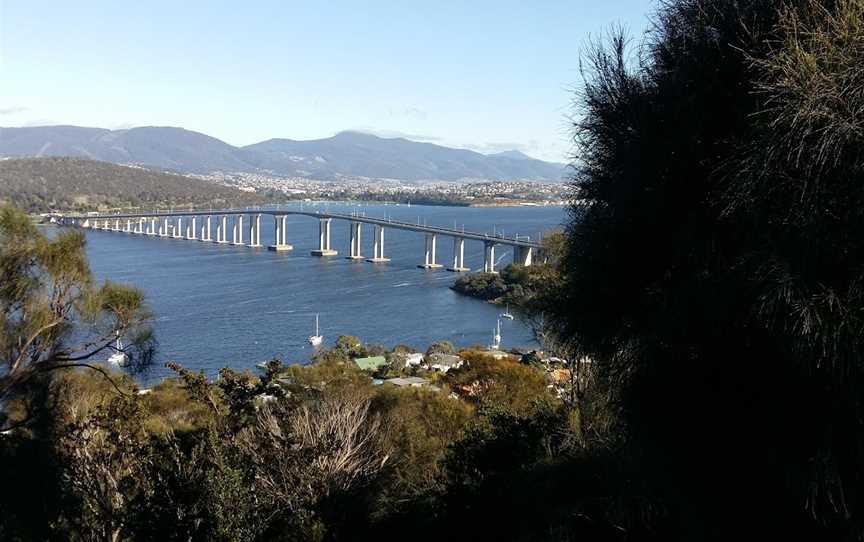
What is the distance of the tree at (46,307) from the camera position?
411 centimetres

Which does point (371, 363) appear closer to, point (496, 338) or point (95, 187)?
point (496, 338)

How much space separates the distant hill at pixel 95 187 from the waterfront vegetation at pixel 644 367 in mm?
44000

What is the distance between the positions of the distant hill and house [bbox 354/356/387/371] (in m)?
34.4

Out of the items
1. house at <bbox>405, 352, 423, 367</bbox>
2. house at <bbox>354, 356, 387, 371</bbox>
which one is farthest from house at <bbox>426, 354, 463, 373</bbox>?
house at <bbox>354, 356, 387, 371</bbox>

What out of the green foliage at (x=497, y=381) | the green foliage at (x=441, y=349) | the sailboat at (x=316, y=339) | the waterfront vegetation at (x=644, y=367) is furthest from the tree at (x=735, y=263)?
the sailboat at (x=316, y=339)

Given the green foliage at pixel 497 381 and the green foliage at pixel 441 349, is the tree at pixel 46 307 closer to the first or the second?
the green foliage at pixel 497 381

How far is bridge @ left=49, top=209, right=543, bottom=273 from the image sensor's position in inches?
1337

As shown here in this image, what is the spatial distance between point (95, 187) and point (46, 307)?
216 ft

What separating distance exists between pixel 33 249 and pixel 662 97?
325 centimetres

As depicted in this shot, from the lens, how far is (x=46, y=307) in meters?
4.14

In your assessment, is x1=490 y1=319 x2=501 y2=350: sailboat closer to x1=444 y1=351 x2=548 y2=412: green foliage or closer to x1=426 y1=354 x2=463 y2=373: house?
x1=426 y1=354 x2=463 y2=373: house

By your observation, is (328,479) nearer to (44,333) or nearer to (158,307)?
(44,333)

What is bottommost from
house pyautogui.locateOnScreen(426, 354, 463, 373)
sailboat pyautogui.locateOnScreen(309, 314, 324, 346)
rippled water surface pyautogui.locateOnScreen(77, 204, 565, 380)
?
rippled water surface pyautogui.locateOnScreen(77, 204, 565, 380)

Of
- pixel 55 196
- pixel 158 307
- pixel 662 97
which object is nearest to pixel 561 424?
pixel 662 97
